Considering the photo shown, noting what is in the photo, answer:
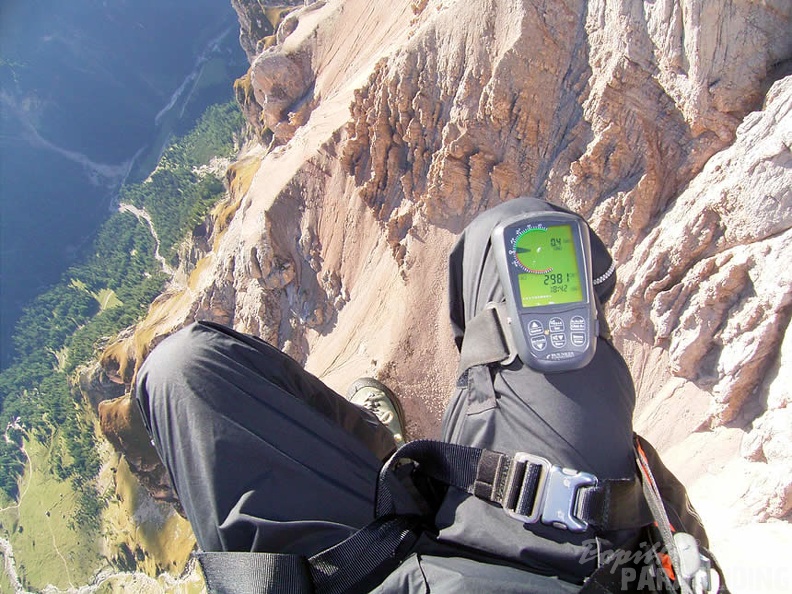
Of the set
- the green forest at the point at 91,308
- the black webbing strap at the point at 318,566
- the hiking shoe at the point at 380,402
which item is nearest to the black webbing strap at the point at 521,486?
the black webbing strap at the point at 318,566

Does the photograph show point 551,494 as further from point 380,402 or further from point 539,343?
point 380,402

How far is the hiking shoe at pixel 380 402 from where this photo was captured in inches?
180

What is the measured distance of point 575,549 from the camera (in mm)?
1556

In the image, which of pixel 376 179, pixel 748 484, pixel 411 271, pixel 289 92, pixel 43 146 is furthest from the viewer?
pixel 43 146

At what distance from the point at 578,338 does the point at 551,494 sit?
2.02 ft

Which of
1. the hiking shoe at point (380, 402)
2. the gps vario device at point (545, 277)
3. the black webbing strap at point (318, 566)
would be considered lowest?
the hiking shoe at point (380, 402)

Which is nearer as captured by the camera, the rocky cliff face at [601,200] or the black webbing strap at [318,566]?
the black webbing strap at [318,566]

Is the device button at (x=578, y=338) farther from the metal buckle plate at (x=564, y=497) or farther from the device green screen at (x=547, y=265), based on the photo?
the metal buckle plate at (x=564, y=497)

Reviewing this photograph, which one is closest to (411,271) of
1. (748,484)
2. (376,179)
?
(376,179)

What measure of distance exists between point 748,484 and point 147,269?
99.0 ft

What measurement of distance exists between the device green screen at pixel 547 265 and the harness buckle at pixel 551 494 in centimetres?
66

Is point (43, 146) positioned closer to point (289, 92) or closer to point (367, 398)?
point (289, 92)

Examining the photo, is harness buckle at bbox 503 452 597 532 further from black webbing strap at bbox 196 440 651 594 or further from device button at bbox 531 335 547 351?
device button at bbox 531 335 547 351

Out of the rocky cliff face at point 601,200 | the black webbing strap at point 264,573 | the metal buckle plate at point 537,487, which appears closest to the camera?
the black webbing strap at point 264,573
